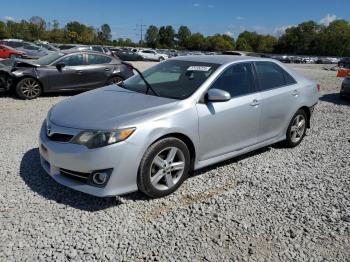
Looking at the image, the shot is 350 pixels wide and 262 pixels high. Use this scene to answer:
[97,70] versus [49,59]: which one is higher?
[49,59]

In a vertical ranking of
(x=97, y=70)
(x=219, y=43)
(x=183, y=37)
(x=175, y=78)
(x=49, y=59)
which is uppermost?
(x=183, y=37)

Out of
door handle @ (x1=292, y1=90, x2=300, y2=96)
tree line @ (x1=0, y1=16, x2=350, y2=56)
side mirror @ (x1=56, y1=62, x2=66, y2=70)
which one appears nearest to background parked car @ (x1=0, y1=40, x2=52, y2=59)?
side mirror @ (x1=56, y1=62, x2=66, y2=70)

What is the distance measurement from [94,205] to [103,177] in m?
0.43

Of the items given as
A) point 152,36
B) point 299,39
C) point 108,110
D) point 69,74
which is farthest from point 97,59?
point 299,39

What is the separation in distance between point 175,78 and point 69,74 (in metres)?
5.86

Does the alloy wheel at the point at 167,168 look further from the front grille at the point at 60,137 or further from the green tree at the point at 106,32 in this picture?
the green tree at the point at 106,32

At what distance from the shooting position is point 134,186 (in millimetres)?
3598

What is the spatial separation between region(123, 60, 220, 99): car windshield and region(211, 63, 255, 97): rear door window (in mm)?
170

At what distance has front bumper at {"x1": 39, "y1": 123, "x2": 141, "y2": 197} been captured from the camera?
11.1 feet

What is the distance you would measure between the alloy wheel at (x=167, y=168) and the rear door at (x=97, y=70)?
6.84m

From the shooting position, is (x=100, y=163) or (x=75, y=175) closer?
(x=100, y=163)

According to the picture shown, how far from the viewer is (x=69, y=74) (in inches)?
380

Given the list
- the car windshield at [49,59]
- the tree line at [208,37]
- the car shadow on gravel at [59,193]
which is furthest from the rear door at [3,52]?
the tree line at [208,37]

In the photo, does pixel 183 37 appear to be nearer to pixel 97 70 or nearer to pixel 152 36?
pixel 152 36
